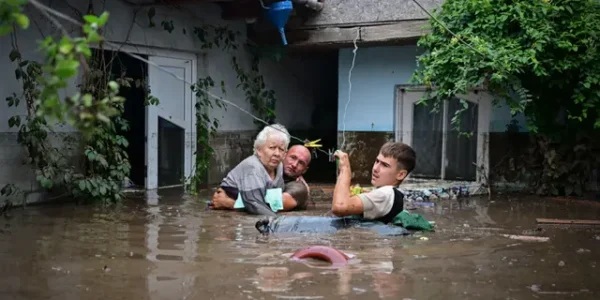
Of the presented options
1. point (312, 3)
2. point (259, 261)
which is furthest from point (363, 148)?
point (259, 261)

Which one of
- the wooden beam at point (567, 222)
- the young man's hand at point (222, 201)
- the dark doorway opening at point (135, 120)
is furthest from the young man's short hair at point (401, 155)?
the dark doorway opening at point (135, 120)

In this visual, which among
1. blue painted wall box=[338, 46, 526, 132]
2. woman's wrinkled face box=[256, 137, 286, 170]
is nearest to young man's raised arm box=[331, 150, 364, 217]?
woman's wrinkled face box=[256, 137, 286, 170]

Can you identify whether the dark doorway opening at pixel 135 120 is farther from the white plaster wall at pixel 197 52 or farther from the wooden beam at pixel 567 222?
the wooden beam at pixel 567 222

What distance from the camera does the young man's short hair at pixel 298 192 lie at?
332 inches

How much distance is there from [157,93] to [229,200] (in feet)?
10.4

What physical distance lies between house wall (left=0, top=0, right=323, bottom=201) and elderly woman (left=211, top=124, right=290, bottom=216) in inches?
96.5

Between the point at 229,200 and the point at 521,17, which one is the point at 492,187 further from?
the point at 229,200

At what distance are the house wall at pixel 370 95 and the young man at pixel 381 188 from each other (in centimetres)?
538

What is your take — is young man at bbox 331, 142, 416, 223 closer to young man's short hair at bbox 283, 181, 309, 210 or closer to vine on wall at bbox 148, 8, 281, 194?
young man's short hair at bbox 283, 181, 309, 210

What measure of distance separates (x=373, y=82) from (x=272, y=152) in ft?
13.3

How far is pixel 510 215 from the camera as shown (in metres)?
8.67

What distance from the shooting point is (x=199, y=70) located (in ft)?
38.6

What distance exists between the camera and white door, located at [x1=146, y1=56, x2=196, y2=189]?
35.8ft

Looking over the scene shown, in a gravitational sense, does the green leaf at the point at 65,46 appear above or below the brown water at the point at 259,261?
above
